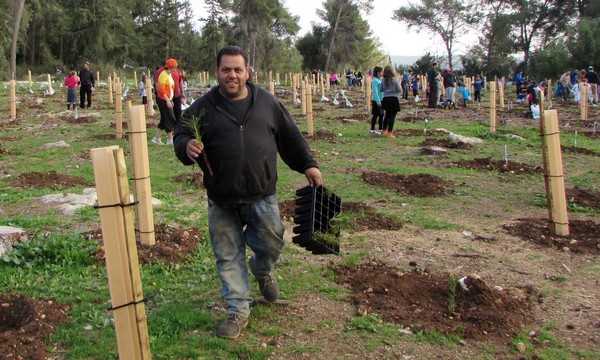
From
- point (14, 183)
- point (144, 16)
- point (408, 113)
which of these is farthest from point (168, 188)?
point (144, 16)

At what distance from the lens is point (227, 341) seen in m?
3.95

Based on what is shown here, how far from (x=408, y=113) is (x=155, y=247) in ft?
57.5

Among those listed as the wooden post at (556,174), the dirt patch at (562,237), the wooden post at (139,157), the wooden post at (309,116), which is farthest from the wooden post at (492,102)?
the wooden post at (139,157)

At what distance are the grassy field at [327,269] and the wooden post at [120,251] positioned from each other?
0.58m

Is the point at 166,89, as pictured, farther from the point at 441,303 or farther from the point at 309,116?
the point at 441,303

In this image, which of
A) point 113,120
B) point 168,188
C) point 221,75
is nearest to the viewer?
point 221,75

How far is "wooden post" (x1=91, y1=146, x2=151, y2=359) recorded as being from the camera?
3.09 meters

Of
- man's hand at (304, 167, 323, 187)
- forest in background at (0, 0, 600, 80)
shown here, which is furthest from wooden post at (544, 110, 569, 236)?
forest in background at (0, 0, 600, 80)

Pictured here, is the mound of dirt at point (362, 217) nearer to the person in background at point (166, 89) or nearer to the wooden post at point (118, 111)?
the person in background at point (166, 89)

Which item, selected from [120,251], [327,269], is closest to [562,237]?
[327,269]

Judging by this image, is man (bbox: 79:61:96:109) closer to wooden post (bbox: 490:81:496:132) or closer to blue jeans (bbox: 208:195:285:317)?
wooden post (bbox: 490:81:496:132)

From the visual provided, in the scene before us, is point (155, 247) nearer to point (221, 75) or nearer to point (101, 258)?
point (101, 258)

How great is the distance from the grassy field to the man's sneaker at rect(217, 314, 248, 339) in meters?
0.06

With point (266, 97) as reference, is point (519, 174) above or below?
below
